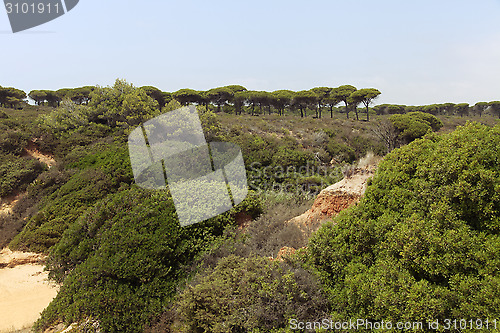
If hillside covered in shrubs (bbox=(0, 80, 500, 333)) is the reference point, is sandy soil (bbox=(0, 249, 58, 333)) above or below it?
below

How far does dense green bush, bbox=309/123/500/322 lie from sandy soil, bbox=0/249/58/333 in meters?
5.93

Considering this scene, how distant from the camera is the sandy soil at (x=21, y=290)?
538 cm

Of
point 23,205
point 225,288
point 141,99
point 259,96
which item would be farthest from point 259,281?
point 259,96

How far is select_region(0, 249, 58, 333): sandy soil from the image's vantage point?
5.38 metres

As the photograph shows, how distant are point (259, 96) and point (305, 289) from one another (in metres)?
42.6

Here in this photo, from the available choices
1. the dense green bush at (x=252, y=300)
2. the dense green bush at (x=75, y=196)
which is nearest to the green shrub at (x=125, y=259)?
the dense green bush at (x=252, y=300)

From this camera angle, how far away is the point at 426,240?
2775 millimetres

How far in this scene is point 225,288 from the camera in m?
3.84

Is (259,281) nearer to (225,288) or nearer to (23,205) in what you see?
(225,288)

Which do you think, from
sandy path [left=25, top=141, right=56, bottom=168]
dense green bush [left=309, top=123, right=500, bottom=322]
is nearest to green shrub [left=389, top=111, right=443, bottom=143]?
dense green bush [left=309, top=123, right=500, bottom=322]

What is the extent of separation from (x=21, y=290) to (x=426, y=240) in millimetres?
8500

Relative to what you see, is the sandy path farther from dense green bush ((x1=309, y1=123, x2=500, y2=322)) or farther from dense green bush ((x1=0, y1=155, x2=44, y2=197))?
dense green bush ((x1=309, y1=123, x2=500, y2=322))

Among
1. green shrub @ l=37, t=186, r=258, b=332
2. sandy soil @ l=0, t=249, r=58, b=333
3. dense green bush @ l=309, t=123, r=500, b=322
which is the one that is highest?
dense green bush @ l=309, t=123, r=500, b=322

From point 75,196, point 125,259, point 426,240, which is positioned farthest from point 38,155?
point 426,240
